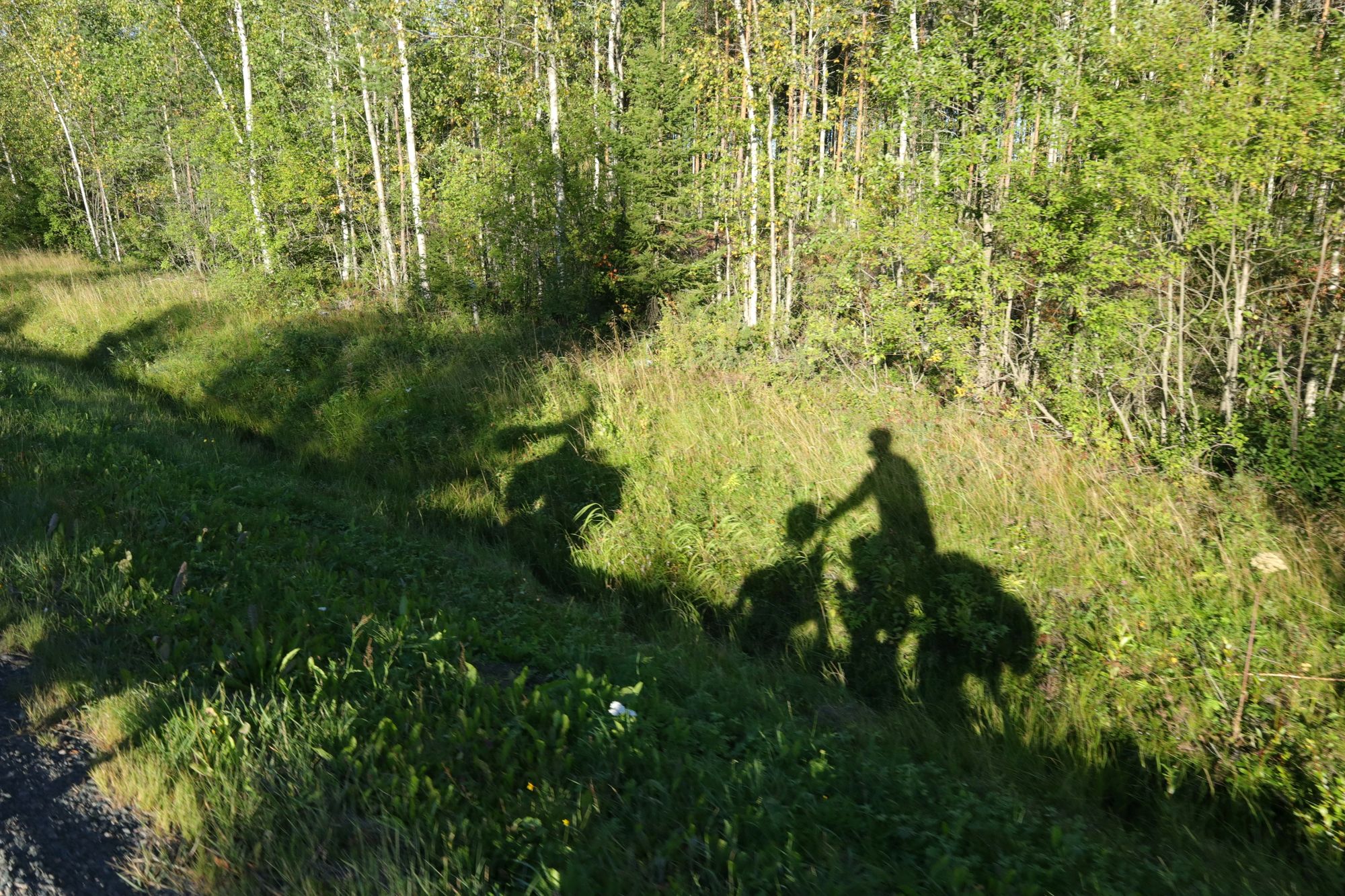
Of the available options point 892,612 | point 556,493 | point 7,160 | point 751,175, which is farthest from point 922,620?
point 7,160

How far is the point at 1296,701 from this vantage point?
4207mm

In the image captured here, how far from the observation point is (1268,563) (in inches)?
202

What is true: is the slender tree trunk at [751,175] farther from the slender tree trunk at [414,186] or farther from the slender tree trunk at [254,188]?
the slender tree trunk at [254,188]

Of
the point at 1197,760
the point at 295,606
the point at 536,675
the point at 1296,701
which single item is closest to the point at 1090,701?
the point at 1197,760

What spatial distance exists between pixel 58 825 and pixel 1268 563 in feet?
21.5

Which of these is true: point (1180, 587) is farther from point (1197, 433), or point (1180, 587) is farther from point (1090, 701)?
point (1197, 433)

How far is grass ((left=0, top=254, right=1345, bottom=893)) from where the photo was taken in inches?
114

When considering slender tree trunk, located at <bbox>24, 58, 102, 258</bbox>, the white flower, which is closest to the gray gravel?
the white flower

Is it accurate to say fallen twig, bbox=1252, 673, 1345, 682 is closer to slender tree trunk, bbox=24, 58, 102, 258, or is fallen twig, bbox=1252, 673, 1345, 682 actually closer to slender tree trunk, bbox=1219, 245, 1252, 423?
slender tree trunk, bbox=1219, 245, 1252, 423

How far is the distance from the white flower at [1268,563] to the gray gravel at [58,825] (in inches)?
244

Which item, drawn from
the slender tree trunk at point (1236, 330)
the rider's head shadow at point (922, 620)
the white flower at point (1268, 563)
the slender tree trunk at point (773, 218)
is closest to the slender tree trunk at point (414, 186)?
the slender tree trunk at point (773, 218)

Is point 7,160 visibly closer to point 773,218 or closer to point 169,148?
point 169,148

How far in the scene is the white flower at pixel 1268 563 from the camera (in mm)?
5086

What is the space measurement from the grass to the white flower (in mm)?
96
